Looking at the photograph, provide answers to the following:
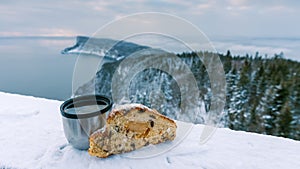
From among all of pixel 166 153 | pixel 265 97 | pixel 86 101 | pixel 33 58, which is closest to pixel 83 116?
pixel 86 101

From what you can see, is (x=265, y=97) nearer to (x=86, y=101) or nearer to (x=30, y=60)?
(x=30, y=60)

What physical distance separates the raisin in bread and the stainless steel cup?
4 cm

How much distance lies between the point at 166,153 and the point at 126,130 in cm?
17

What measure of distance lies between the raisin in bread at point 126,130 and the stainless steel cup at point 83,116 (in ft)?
0.14

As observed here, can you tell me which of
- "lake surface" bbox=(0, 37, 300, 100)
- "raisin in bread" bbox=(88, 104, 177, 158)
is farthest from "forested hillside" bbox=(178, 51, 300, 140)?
"raisin in bread" bbox=(88, 104, 177, 158)

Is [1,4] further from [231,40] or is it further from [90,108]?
[231,40]

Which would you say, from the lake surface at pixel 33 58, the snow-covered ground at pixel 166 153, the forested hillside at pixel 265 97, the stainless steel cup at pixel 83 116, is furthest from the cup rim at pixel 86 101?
the forested hillside at pixel 265 97

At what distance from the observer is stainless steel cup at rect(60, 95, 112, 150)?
0.68 metres

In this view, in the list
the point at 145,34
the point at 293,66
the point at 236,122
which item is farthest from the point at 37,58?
the point at 293,66

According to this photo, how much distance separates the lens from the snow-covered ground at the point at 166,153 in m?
0.67

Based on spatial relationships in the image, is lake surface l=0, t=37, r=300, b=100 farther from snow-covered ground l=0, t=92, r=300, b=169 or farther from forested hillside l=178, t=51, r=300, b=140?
forested hillside l=178, t=51, r=300, b=140

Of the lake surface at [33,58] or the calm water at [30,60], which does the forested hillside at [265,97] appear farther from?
the calm water at [30,60]

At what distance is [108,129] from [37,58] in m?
3.06

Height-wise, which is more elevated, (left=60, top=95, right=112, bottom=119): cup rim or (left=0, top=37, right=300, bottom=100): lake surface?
(left=60, top=95, right=112, bottom=119): cup rim
